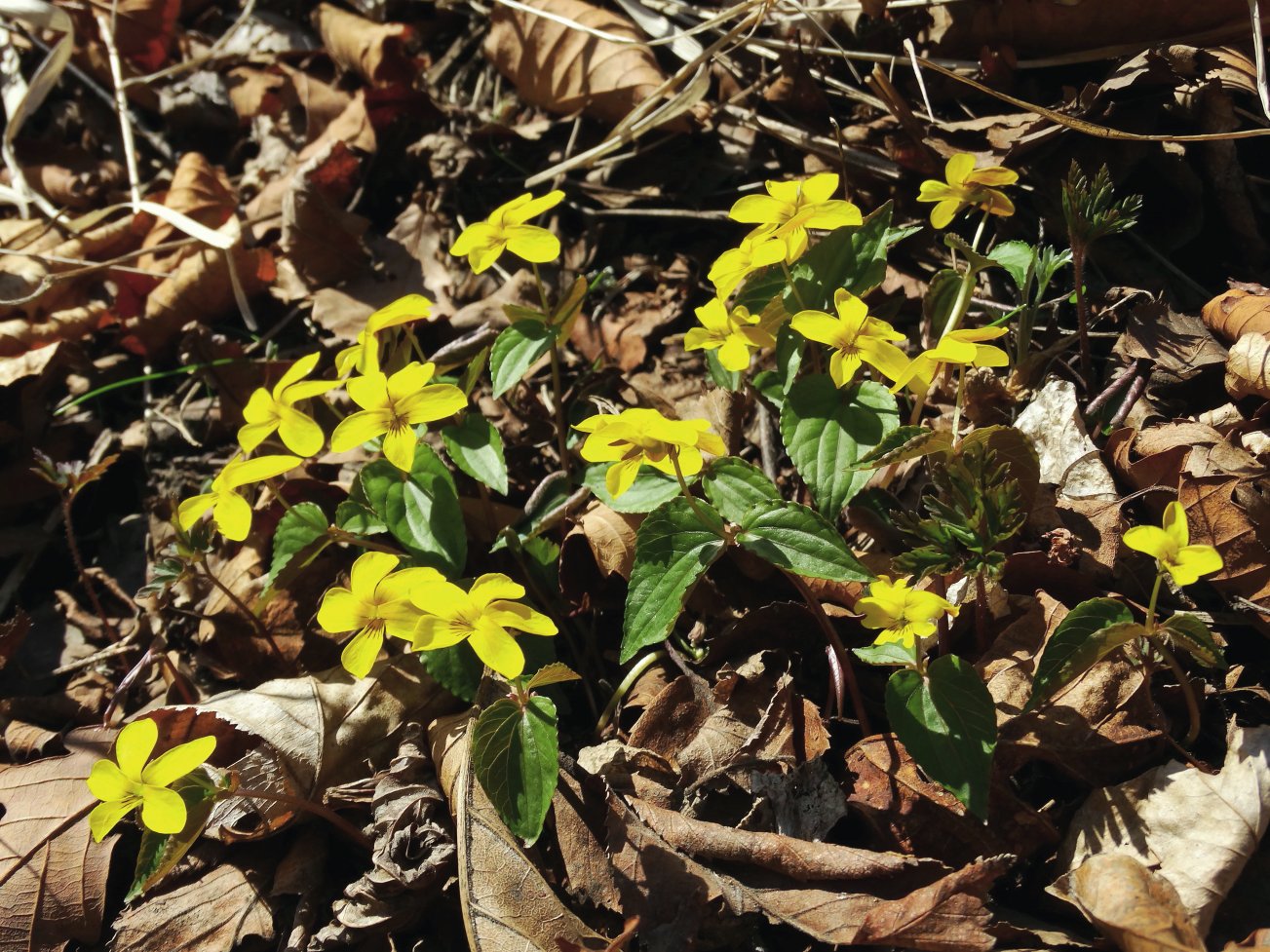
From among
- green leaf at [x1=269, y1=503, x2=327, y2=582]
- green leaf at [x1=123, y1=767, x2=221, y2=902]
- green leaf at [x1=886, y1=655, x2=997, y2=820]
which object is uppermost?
green leaf at [x1=886, y1=655, x2=997, y2=820]

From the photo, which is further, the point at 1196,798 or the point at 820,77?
the point at 820,77

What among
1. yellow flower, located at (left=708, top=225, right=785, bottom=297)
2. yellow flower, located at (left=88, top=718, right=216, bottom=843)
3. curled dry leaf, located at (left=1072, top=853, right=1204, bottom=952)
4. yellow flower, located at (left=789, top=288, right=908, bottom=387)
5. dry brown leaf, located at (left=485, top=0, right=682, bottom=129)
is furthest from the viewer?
dry brown leaf, located at (left=485, top=0, right=682, bottom=129)

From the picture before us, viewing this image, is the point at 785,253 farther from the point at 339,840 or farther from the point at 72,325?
the point at 72,325

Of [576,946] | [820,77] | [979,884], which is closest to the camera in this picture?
[979,884]

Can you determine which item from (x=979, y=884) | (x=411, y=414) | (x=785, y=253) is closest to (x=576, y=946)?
(x=979, y=884)

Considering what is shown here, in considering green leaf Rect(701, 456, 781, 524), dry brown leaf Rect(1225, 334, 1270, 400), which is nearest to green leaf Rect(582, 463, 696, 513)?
green leaf Rect(701, 456, 781, 524)

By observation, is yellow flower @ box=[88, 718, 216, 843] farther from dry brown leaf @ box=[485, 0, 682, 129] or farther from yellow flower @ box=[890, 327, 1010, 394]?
dry brown leaf @ box=[485, 0, 682, 129]
